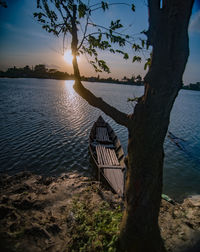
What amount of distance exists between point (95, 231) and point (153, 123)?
321cm

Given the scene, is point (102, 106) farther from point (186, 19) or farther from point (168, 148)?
point (168, 148)

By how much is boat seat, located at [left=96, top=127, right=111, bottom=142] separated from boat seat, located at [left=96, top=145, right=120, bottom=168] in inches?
89.4

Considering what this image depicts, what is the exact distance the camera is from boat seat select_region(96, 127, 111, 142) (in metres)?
14.5

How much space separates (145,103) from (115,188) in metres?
6.52

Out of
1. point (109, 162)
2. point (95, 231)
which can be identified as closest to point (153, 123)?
point (95, 231)

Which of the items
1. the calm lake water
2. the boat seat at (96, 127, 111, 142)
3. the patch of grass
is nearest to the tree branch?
the patch of grass

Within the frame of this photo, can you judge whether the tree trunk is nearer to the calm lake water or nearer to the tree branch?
the tree branch

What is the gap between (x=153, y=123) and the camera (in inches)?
91.4

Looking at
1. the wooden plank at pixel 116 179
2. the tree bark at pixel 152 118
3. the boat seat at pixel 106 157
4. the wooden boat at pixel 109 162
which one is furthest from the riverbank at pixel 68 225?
the boat seat at pixel 106 157

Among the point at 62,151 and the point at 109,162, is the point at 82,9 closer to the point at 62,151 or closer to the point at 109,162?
the point at 109,162

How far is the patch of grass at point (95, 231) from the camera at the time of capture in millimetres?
3109

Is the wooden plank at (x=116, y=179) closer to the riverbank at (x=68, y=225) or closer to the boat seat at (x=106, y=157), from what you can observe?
the boat seat at (x=106, y=157)

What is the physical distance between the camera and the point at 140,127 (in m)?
2.40

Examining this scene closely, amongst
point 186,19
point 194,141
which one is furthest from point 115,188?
point 194,141
